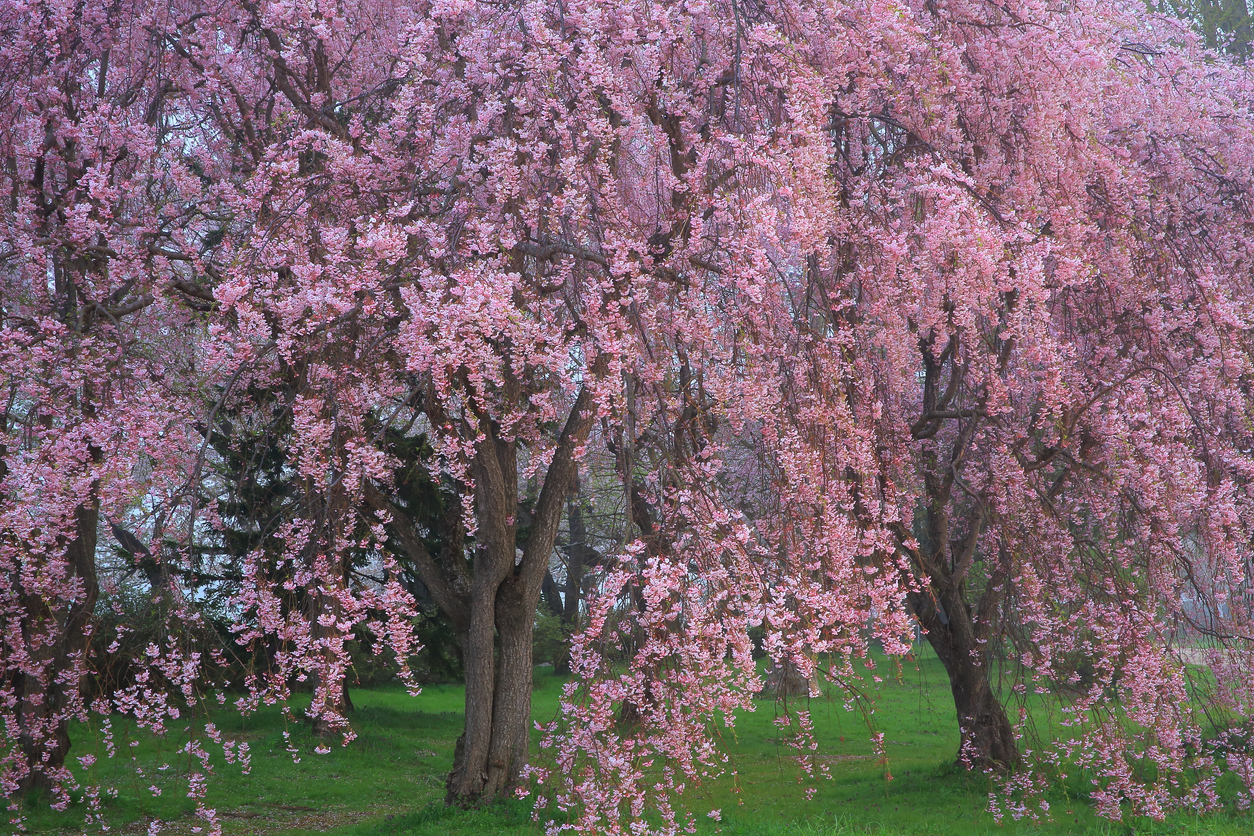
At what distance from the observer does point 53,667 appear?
6.80 metres

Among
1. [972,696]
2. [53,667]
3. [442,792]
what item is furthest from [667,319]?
[442,792]

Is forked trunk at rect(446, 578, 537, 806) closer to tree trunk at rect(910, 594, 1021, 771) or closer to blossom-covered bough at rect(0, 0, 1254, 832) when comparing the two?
blossom-covered bough at rect(0, 0, 1254, 832)

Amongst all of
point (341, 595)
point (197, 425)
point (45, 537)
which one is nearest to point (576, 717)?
A: point (341, 595)

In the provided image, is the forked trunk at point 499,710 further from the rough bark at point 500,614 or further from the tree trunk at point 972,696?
the tree trunk at point 972,696

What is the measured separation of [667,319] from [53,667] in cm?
519

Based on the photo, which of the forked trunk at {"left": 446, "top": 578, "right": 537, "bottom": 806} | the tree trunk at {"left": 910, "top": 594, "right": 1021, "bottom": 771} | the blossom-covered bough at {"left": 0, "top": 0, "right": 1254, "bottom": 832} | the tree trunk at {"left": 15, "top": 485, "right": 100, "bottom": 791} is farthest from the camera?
the tree trunk at {"left": 910, "top": 594, "right": 1021, "bottom": 771}

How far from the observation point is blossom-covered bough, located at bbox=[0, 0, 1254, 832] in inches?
195

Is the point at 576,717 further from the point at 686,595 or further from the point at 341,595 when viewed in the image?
the point at 341,595

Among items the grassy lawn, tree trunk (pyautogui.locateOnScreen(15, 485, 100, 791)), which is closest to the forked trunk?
the grassy lawn

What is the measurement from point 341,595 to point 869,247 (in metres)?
3.85

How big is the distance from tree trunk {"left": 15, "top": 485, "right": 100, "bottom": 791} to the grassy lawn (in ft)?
1.15

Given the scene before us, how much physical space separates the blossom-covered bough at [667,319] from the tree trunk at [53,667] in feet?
0.29

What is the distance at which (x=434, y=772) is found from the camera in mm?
11398

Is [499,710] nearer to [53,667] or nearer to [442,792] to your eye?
[442,792]
